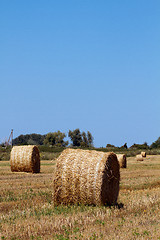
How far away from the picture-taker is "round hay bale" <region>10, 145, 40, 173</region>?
21.0 m

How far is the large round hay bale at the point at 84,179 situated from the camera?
9.68 m

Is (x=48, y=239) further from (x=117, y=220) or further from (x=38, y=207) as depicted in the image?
(x=38, y=207)

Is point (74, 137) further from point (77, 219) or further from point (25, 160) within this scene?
point (77, 219)

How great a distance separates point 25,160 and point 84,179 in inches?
467

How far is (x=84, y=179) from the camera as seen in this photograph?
32.0ft

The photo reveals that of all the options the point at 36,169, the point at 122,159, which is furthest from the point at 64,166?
the point at 122,159

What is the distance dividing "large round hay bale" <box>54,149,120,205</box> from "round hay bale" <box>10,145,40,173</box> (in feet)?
36.4

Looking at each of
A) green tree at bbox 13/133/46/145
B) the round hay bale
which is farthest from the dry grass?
green tree at bbox 13/133/46/145

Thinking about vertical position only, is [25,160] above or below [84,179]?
above

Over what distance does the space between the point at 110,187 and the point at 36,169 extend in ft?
38.4

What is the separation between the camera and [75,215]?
8.32 m

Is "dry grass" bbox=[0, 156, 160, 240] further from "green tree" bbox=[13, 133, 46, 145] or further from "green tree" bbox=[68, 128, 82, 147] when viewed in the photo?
"green tree" bbox=[13, 133, 46, 145]

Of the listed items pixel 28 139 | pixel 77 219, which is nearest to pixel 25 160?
pixel 77 219

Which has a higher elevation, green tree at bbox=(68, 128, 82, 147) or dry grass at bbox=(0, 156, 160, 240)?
green tree at bbox=(68, 128, 82, 147)
